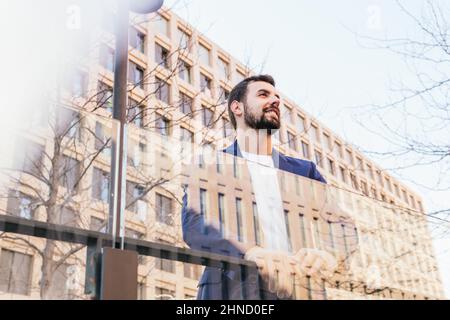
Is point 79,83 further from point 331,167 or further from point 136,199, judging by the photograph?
point 331,167

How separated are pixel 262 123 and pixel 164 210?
1536 millimetres

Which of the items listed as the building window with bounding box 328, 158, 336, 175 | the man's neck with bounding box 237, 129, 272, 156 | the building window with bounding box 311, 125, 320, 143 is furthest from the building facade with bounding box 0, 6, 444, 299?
the building window with bounding box 311, 125, 320, 143

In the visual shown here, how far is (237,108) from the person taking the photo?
10.2 feet

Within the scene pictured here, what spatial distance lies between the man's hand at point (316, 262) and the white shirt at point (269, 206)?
2.5 inches

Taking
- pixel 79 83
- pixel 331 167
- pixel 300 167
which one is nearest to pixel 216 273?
pixel 300 167

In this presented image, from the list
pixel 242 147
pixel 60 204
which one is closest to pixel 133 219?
pixel 60 204

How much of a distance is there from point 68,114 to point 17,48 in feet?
12.7

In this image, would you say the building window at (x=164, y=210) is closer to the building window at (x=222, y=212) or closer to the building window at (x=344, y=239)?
the building window at (x=222, y=212)

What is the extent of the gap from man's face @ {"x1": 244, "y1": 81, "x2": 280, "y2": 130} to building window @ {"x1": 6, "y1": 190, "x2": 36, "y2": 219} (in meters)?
1.73

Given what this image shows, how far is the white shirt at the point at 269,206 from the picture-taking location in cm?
162

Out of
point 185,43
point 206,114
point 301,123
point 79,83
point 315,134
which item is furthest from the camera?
point 315,134

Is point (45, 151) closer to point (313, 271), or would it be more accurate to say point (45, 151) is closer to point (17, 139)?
point (17, 139)

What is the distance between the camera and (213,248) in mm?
1517

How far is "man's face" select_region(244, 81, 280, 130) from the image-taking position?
2969 mm
